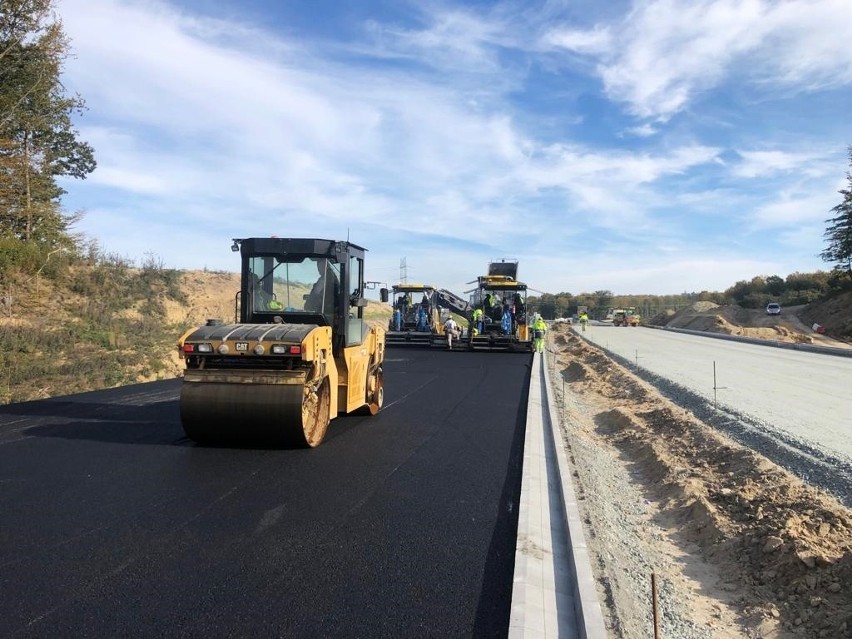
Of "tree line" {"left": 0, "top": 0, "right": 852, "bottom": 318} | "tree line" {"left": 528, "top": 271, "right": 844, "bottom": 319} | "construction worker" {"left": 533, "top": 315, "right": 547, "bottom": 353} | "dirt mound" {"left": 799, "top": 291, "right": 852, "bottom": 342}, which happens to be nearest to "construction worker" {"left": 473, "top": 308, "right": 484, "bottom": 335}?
"construction worker" {"left": 533, "top": 315, "right": 547, "bottom": 353}

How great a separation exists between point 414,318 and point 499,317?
4208 mm

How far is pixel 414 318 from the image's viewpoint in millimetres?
28891

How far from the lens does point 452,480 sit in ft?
20.4

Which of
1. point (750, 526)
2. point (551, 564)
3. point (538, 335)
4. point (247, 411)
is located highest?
point (538, 335)

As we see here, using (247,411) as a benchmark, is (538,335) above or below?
above

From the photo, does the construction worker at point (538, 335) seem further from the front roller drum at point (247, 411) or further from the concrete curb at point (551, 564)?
the front roller drum at point (247, 411)

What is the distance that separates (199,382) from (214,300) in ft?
99.1

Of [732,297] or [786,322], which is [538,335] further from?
[732,297]

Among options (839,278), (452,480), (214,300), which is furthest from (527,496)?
(839,278)

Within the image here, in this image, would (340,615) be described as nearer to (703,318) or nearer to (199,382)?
(199,382)

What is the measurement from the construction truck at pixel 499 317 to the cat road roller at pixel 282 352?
16939mm

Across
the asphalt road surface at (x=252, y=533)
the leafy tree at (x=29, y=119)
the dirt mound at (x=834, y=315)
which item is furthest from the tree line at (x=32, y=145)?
the dirt mound at (x=834, y=315)

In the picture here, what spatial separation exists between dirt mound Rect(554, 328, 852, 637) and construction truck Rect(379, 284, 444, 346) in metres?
18.3

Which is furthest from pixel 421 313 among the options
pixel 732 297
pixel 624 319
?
pixel 732 297
